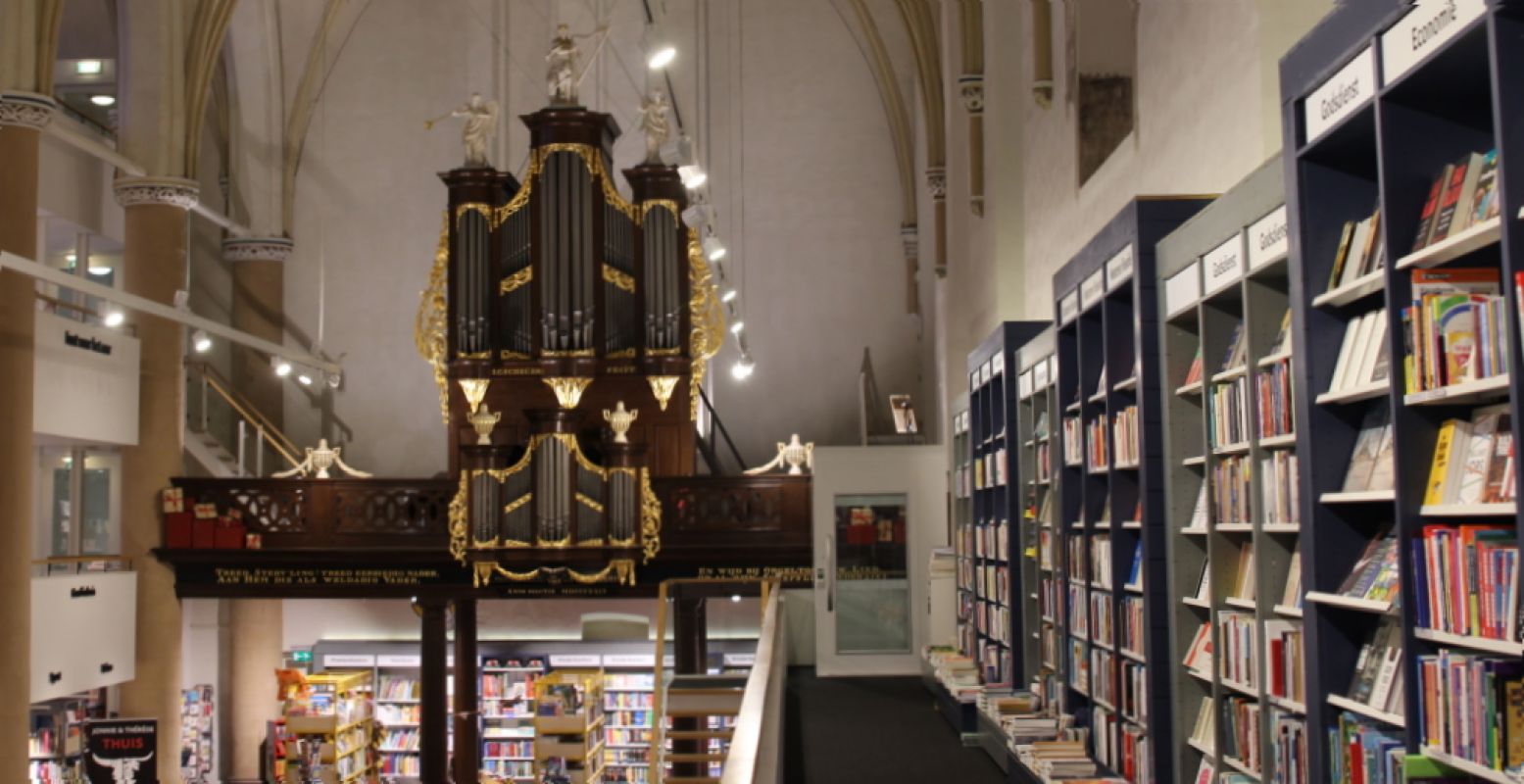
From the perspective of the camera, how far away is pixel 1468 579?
12.4 feet

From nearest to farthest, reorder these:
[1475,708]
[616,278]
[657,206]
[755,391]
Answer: [1475,708], [616,278], [657,206], [755,391]

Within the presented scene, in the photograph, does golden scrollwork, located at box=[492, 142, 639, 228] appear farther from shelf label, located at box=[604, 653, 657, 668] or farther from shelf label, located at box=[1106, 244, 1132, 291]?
shelf label, located at box=[1106, 244, 1132, 291]

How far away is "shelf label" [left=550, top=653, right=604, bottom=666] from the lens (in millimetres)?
21531

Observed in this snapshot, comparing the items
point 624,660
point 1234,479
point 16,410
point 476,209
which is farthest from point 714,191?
point 1234,479

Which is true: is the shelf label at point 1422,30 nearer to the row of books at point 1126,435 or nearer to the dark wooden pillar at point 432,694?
the row of books at point 1126,435

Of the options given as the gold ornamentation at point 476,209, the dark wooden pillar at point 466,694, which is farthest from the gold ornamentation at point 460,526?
the gold ornamentation at point 476,209

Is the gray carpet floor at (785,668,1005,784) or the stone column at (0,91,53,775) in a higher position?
the stone column at (0,91,53,775)

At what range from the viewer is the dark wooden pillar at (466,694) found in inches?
729

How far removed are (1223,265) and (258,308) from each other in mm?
19648

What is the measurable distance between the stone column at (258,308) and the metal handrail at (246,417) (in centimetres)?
29

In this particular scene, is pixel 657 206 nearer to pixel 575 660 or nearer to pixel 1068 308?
pixel 575 660

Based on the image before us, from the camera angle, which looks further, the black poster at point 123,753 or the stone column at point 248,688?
the stone column at point 248,688

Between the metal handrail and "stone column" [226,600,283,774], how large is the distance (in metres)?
2.03

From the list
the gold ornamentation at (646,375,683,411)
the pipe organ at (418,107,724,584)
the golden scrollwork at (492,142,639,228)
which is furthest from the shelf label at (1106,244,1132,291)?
the golden scrollwork at (492,142,639,228)
